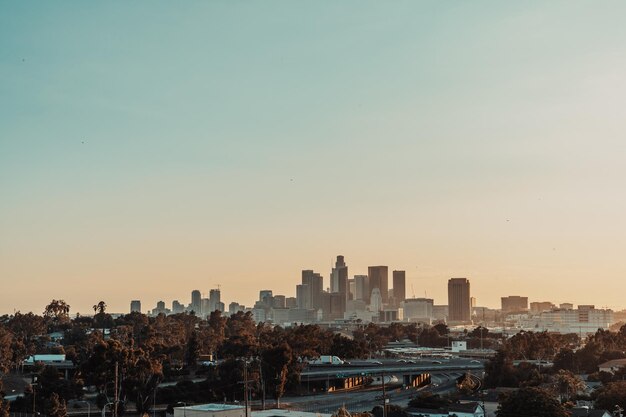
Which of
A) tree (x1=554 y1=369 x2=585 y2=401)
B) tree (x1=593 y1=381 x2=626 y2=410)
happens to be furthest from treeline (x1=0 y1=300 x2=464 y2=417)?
tree (x1=593 y1=381 x2=626 y2=410)

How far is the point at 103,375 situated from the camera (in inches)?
2712

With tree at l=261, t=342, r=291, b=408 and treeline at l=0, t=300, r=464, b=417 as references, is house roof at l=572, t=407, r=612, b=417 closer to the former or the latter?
treeline at l=0, t=300, r=464, b=417

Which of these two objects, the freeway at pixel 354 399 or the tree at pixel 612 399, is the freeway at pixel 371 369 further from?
the tree at pixel 612 399

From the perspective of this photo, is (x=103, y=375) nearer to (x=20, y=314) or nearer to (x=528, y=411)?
(x=528, y=411)

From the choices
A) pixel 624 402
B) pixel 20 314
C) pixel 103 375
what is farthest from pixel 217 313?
pixel 624 402

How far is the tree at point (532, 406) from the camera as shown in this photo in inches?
2355

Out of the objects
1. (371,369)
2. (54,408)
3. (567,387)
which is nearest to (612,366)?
(567,387)

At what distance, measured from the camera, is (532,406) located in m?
60.1

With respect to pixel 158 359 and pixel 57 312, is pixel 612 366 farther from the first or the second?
pixel 57 312

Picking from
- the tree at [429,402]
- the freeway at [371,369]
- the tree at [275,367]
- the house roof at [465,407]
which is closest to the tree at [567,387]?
the tree at [429,402]

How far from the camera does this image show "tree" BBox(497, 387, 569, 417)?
196 ft

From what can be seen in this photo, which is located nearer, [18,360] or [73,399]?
[73,399]

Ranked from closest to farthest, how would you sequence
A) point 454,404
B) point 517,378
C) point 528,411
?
point 528,411
point 454,404
point 517,378

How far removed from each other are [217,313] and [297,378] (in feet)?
265
